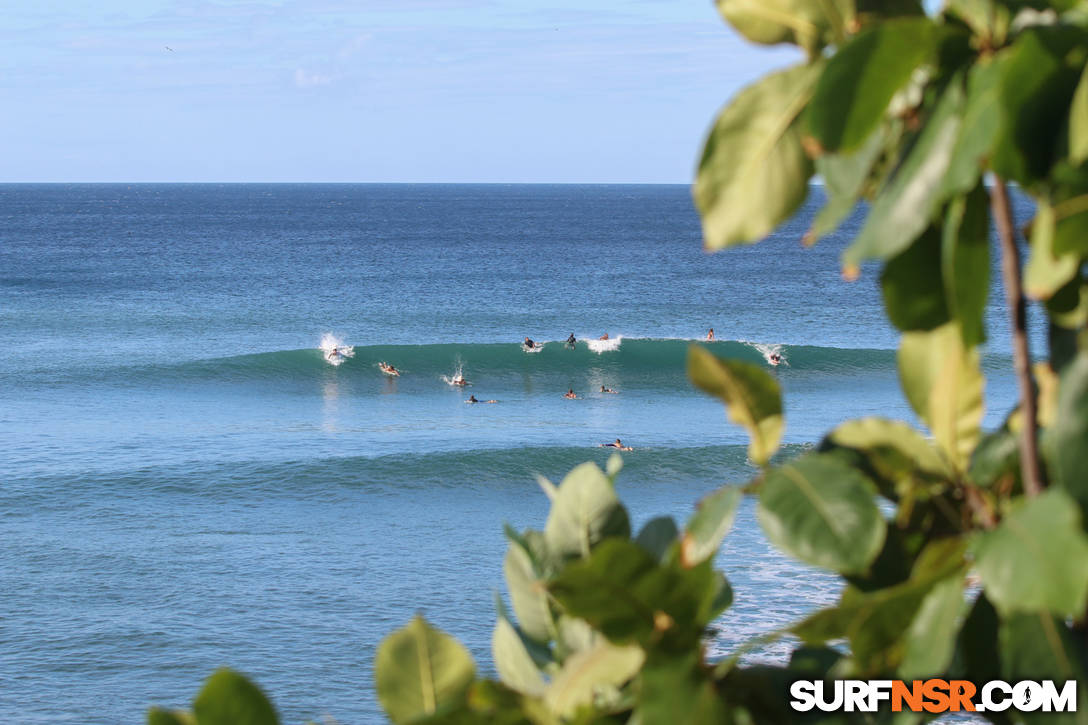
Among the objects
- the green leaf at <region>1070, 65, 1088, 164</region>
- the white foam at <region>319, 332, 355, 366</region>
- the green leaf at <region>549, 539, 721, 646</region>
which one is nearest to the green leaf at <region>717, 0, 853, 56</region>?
the green leaf at <region>1070, 65, 1088, 164</region>

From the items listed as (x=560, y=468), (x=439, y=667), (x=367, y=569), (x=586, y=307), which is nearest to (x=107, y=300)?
(x=586, y=307)

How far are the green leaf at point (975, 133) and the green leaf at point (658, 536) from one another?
0.53 m

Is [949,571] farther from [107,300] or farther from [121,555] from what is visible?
[107,300]

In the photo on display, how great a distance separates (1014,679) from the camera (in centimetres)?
85

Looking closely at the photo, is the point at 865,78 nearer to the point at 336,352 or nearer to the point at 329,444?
the point at 329,444

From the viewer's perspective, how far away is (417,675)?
3.27 ft

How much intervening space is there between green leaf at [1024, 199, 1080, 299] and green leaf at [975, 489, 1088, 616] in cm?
15

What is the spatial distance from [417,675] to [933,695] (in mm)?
441

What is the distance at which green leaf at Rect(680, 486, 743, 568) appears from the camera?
2.90 ft

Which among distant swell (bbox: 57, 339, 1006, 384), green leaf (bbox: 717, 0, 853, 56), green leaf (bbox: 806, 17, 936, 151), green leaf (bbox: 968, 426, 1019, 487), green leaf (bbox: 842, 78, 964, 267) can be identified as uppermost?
distant swell (bbox: 57, 339, 1006, 384)

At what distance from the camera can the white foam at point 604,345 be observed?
3203cm

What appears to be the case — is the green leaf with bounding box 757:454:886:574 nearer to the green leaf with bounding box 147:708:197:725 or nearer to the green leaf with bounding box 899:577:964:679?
the green leaf with bounding box 899:577:964:679

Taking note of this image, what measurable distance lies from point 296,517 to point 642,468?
629 cm

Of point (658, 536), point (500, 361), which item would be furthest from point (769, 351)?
point (658, 536)
